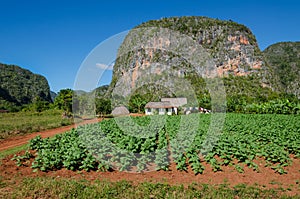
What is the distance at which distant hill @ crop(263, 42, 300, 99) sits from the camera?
100525 millimetres

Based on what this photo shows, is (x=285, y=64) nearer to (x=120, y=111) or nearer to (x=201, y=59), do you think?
(x=201, y=59)

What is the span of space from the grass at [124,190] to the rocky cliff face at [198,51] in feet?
195

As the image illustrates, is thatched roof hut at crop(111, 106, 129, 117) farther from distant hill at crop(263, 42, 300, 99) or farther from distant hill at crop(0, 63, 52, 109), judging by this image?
distant hill at crop(263, 42, 300, 99)

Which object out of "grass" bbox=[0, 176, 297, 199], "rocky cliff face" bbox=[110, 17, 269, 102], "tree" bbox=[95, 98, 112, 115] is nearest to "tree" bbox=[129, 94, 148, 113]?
"tree" bbox=[95, 98, 112, 115]

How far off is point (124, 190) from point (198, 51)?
70.1 metres

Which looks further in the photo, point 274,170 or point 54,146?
point 54,146

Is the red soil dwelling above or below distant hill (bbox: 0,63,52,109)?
below

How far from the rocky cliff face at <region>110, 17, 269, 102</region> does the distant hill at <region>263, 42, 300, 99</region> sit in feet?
35.5

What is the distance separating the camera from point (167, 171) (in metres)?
7.05

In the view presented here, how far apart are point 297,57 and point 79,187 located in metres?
137

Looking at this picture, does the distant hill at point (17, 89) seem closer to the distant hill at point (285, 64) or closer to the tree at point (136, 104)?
the tree at point (136, 104)

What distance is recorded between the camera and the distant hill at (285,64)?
100525 millimetres

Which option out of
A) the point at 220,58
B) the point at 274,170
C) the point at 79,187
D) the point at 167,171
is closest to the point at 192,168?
the point at 167,171

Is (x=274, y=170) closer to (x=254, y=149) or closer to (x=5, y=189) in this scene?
(x=254, y=149)
